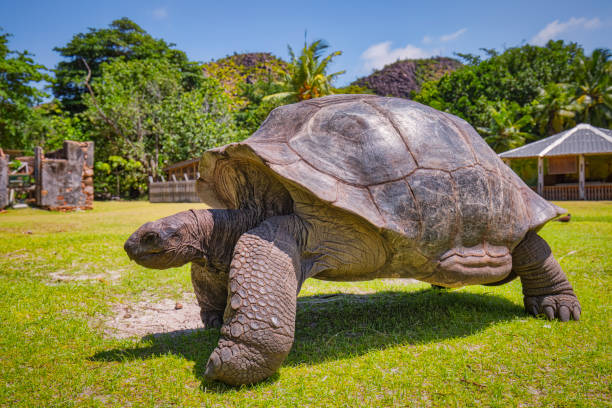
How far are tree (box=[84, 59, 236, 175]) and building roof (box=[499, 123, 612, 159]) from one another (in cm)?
1815

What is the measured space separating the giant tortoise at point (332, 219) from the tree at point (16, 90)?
81.6ft

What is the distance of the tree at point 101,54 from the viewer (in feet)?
121

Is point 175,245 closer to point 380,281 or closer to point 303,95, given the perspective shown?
point 380,281

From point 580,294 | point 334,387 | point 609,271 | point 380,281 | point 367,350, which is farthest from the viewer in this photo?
point 380,281

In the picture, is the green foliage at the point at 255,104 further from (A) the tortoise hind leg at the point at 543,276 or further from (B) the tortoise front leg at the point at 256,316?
(B) the tortoise front leg at the point at 256,316

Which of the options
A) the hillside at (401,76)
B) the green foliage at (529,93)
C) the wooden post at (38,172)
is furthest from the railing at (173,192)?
the hillside at (401,76)

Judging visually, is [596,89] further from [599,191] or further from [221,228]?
[221,228]

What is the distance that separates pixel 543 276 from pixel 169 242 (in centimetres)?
306

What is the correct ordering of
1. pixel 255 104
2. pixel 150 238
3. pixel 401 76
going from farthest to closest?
pixel 401 76, pixel 255 104, pixel 150 238

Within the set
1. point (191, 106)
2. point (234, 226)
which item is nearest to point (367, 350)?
point (234, 226)

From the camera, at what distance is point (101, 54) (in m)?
39.2

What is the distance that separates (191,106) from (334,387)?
86.3 ft

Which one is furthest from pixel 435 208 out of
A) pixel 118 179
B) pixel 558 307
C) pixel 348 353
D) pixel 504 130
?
pixel 504 130

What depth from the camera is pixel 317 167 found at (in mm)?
2646
